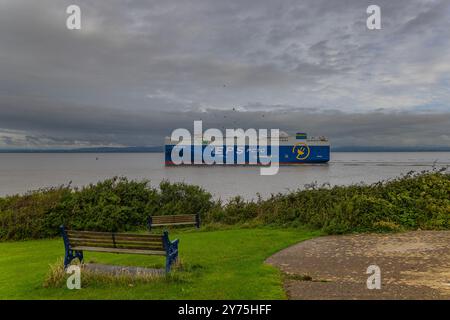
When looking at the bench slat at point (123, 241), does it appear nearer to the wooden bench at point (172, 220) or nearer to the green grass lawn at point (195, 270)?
the green grass lawn at point (195, 270)

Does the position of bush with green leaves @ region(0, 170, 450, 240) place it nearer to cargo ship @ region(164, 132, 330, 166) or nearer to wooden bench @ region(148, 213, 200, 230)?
wooden bench @ region(148, 213, 200, 230)

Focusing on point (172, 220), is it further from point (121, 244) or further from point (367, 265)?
point (367, 265)

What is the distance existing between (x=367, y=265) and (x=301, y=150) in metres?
83.3

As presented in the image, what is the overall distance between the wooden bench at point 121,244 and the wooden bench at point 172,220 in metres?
6.19

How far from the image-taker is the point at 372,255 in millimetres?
7242

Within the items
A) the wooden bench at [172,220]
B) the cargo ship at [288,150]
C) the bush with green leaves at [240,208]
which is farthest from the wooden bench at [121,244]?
the cargo ship at [288,150]

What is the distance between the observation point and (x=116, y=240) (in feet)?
20.1

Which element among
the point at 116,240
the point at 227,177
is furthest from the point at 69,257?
the point at 227,177

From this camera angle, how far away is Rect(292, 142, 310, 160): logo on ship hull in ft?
287

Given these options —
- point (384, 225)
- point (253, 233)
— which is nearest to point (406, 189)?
point (384, 225)

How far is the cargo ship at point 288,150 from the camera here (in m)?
87.6
